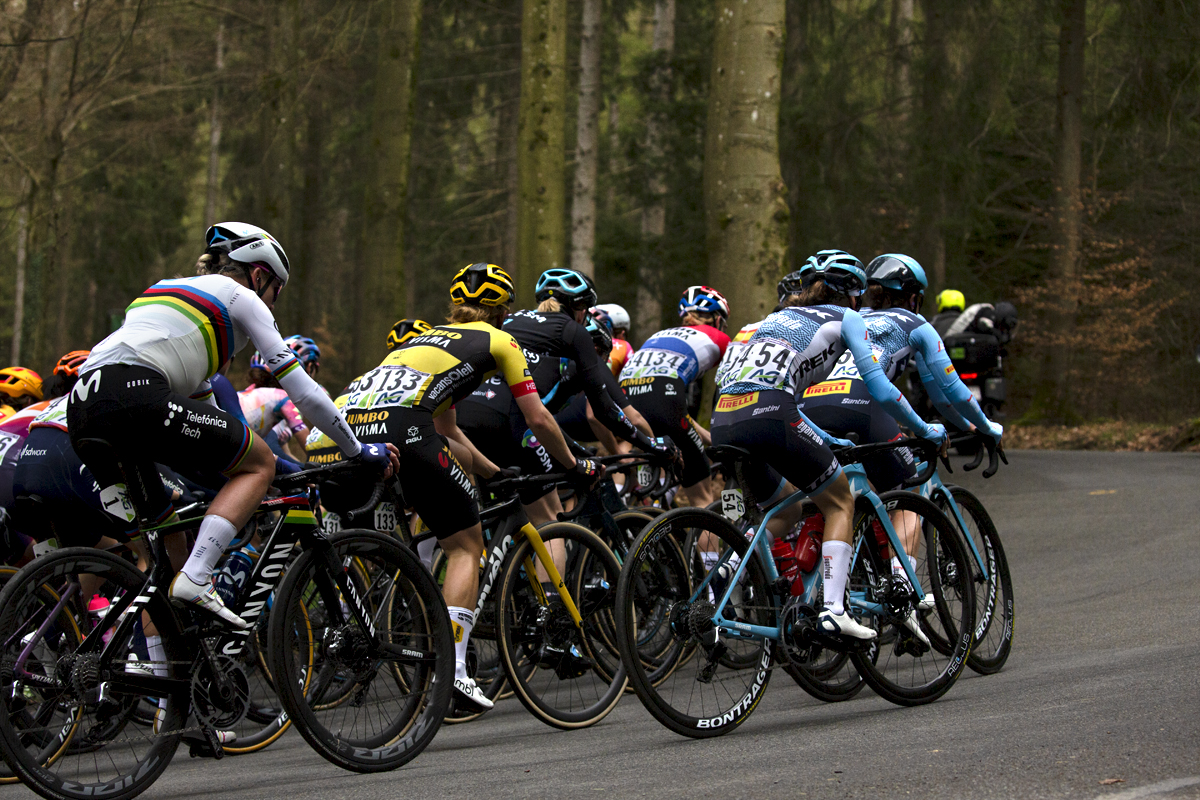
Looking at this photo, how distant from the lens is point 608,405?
7492 mm

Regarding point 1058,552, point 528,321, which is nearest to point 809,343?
point 528,321

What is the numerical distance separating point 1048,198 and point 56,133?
20.0 m

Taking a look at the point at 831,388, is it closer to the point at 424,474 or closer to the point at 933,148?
the point at 424,474

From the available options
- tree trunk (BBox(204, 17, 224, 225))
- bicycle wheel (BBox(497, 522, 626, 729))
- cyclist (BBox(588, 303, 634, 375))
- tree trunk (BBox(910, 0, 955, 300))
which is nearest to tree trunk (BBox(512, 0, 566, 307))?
cyclist (BBox(588, 303, 634, 375))

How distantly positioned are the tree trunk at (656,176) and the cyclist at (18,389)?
17864 millimetres

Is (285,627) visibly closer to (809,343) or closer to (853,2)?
(809,343)

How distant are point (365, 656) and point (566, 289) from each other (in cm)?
345

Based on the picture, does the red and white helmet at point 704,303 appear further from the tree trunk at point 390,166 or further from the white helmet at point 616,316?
the tree trunk at point 390,166

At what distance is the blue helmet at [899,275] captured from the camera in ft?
25.3

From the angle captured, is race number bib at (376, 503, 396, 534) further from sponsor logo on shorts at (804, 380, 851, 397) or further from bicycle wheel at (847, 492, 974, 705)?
sponsor logo on shorts at (804, 380, 851, 397)

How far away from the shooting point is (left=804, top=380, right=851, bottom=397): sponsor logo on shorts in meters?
7.42

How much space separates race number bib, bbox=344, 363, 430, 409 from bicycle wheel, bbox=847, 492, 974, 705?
2185mm

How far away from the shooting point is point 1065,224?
80.7 feet

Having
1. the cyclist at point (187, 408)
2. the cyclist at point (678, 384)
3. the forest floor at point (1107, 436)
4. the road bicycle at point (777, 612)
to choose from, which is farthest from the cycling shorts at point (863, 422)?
the forest floor at point (1107, 436)
